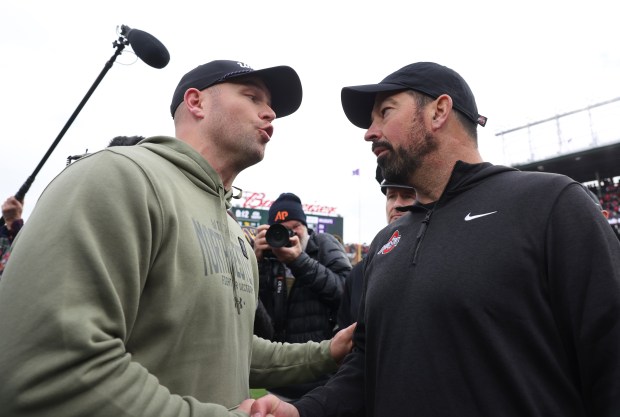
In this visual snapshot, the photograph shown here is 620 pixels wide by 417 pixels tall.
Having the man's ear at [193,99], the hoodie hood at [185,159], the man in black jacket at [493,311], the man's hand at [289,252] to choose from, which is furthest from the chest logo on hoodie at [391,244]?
the man's hand at [289,252]

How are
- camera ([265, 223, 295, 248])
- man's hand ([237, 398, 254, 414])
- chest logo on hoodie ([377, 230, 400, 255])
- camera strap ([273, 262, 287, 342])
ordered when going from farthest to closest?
1. camera strap ([273, 262, 287, 342])
2. camera ([265, 223, 295, 248])
3. chest logo on hoodie ([377, 230, 400, 255])
4. man's hand ([237, 398, 254, 414])

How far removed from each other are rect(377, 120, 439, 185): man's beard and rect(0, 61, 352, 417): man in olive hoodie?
767 mm

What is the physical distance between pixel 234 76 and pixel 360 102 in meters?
0.68

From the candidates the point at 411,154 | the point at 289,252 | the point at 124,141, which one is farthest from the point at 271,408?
the point at 124,141

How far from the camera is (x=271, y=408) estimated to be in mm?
1610

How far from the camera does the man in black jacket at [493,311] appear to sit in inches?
53.0

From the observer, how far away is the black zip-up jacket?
4.39 ft

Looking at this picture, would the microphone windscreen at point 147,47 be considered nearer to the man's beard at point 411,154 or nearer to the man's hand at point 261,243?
the man's hand at point 261,243

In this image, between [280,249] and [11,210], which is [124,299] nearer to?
[280,249]

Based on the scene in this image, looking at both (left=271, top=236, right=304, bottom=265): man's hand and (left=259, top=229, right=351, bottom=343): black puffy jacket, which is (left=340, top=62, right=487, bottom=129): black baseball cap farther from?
(left=259, top=229, right=351, bottom=343): black puffy jacket

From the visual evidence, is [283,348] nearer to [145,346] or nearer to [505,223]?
[145,346]

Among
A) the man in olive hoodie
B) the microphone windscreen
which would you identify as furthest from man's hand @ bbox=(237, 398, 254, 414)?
the microphone windscreen

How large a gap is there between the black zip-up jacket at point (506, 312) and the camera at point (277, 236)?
1747 mm

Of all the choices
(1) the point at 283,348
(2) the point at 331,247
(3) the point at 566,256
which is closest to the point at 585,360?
(3) the point at 566,256
